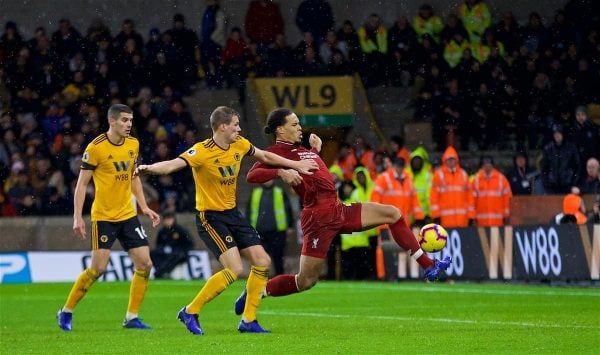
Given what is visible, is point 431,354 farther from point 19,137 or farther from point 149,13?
point 149,13

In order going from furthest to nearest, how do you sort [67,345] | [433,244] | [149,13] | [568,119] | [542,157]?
[149,13], [568,119], [542,157], [433,244], [67,345]

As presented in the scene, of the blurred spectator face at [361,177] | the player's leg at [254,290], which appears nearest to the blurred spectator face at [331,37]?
the blurred spectator face at [361,177]

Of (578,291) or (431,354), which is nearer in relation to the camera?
(431,354)

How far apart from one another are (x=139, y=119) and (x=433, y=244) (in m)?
15.8

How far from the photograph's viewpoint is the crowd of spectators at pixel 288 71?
2792 cm

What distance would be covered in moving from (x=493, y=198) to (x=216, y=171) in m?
10.4

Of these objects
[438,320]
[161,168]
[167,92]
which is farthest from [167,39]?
[161,168]

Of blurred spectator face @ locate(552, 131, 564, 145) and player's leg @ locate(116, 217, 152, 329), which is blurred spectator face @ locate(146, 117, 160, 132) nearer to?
blurred spectator face @ locate(552, 131, 564, 145)

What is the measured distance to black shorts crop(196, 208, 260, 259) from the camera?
12727 millimetres

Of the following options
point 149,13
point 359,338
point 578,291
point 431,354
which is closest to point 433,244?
point 359,338

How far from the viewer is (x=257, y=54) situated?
29828mm

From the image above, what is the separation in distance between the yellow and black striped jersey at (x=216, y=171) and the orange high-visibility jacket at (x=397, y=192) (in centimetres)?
1009

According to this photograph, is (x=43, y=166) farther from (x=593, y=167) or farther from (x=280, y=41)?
(x=593, y=167)

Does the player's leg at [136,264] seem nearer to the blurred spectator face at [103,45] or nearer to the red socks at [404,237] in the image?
the red socks at [404,237]
